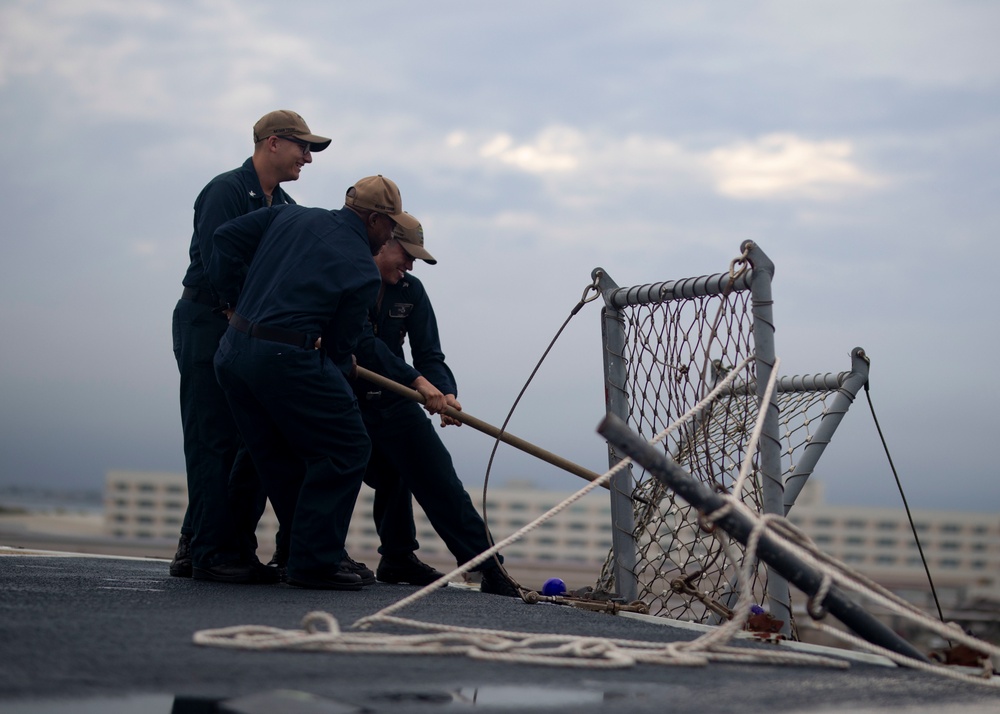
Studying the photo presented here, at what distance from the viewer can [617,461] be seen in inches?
183

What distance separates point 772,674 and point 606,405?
231 centimetres

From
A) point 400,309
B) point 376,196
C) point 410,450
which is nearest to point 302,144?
point 376,196

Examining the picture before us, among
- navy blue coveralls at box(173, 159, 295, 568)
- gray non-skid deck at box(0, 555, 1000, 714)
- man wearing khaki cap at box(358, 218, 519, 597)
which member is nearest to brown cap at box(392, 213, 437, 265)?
man wearing khaki cap at box(358, 218, 519, 597)

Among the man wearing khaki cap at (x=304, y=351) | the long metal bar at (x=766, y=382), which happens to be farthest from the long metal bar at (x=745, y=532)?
the man wearing khaki cap at (x=304, y=351)

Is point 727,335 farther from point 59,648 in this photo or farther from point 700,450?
point 59,648

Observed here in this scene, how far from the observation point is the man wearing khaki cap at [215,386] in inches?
175

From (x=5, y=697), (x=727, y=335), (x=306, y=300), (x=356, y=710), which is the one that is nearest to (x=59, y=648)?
(x=5, y=697)

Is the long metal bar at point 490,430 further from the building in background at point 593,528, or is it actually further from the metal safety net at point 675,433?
the building in background at point 593,528

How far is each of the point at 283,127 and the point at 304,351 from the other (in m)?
1.17

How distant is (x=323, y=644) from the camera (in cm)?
258

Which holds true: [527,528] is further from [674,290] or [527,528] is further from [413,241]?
[413,241]

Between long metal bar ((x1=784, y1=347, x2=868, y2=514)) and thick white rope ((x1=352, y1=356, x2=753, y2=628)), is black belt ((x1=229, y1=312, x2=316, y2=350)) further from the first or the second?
long metal bar ((x1=784, y1=347, x2=868, y2=514))

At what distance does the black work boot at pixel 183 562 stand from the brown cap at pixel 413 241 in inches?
63.7

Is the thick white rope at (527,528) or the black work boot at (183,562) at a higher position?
the thick white rope at (527,528)
